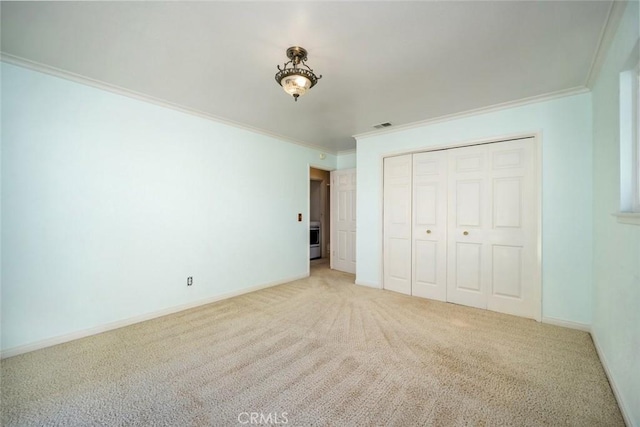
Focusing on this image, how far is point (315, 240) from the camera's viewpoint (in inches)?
268

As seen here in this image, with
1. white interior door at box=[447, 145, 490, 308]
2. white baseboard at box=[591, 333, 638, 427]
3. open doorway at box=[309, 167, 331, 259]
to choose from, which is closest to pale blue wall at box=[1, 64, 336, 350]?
white interior door at box=[447, 145, 490, 308]

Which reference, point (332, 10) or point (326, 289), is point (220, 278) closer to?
point (326, 289)

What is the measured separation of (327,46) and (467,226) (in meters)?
2.77

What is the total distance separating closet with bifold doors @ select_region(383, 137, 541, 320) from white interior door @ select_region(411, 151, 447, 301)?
13 mm

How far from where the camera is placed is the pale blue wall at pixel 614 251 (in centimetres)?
149

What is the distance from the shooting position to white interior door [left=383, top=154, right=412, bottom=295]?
3.99 metres

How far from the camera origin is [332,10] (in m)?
1.70

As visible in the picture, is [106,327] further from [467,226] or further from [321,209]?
[321,209]

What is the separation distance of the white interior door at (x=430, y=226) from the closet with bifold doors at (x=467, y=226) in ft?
0.04

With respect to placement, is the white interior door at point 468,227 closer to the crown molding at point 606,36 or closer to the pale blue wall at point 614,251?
the pale blue wall at point 614,251

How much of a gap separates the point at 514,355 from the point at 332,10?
3.03m

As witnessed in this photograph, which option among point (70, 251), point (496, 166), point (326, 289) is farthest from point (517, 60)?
point (70, 251)

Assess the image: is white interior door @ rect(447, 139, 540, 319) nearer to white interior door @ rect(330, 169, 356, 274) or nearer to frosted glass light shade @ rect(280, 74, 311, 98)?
white interior door @ rect(330, 169, 356, 274)

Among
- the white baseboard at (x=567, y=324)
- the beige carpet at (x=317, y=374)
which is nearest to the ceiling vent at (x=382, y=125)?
the beige carpet at (x=317, y=374)
